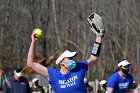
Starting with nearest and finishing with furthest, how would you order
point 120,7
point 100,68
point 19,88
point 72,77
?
point 72,77, point 19,88, point 120,7, point 100,68

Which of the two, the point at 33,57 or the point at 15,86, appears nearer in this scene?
the point at 33,57

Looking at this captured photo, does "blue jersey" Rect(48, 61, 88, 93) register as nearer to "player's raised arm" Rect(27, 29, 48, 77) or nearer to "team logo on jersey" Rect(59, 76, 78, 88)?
"team logo on jersey" Rect(59, 76, 78, 88)

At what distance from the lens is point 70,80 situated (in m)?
8.72

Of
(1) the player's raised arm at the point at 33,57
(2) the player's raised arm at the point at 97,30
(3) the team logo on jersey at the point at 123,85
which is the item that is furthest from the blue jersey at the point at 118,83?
(1) the player's raised arm at the point at 33,57

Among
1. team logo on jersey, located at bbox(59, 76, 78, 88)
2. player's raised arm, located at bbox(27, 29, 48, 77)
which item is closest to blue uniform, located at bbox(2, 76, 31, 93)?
player's raised arm, located at bbox(27, 29, 48, 77)

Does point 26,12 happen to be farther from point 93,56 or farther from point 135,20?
point 93,56

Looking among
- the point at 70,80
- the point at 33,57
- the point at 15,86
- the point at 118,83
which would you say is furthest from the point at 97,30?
the point at 15,86

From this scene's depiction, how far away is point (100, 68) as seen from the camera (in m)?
49.4

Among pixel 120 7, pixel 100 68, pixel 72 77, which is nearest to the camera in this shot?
pixel 72 77

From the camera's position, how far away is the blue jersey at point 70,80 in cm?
870

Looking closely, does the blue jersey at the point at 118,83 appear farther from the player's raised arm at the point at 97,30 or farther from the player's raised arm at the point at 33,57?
the player's raised arm at the point at 33,57

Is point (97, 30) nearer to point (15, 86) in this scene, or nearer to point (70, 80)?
point (70, 80)

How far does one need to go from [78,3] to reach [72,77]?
3781 centimetres

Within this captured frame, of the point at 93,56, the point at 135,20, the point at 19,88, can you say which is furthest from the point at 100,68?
the point at 93,56
